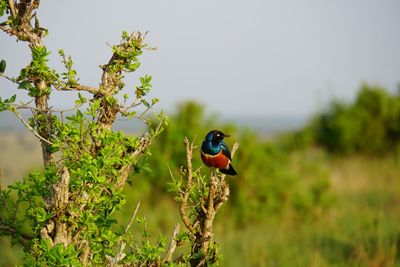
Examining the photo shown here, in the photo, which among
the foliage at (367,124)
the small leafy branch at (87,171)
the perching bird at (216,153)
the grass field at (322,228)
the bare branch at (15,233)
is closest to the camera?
the small leafy branch at (87,171)

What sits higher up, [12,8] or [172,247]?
[12,8]

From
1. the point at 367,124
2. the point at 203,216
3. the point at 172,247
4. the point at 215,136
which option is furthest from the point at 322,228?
the point at 367,124

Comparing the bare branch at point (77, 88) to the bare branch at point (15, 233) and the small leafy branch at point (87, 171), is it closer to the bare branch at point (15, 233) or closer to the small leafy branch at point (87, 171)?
the small leafy branch at point (87, 171)

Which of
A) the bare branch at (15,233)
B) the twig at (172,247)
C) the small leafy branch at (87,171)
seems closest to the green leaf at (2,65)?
the small leafy branch at (87,171)

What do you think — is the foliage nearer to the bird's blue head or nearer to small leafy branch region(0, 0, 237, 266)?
the bird's blue head

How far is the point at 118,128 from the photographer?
351 cm

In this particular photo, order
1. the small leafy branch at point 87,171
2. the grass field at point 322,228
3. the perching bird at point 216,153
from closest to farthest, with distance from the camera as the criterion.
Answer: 1. the small leafy branch at point 87,171
2. the perching bird at point 216,153
3. the grass field at point 322,228

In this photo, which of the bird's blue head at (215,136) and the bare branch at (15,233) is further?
the bird's blue head at (215,136)

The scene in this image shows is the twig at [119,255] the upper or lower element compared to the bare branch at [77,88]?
lower

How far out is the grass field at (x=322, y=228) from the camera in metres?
7.93

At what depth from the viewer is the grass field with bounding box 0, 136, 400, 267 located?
7.93 meters

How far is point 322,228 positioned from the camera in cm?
1045

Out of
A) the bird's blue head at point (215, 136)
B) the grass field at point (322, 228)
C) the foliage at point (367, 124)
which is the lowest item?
the bird's blue head at point (215, 136)

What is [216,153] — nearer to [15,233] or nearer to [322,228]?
[15,233]
